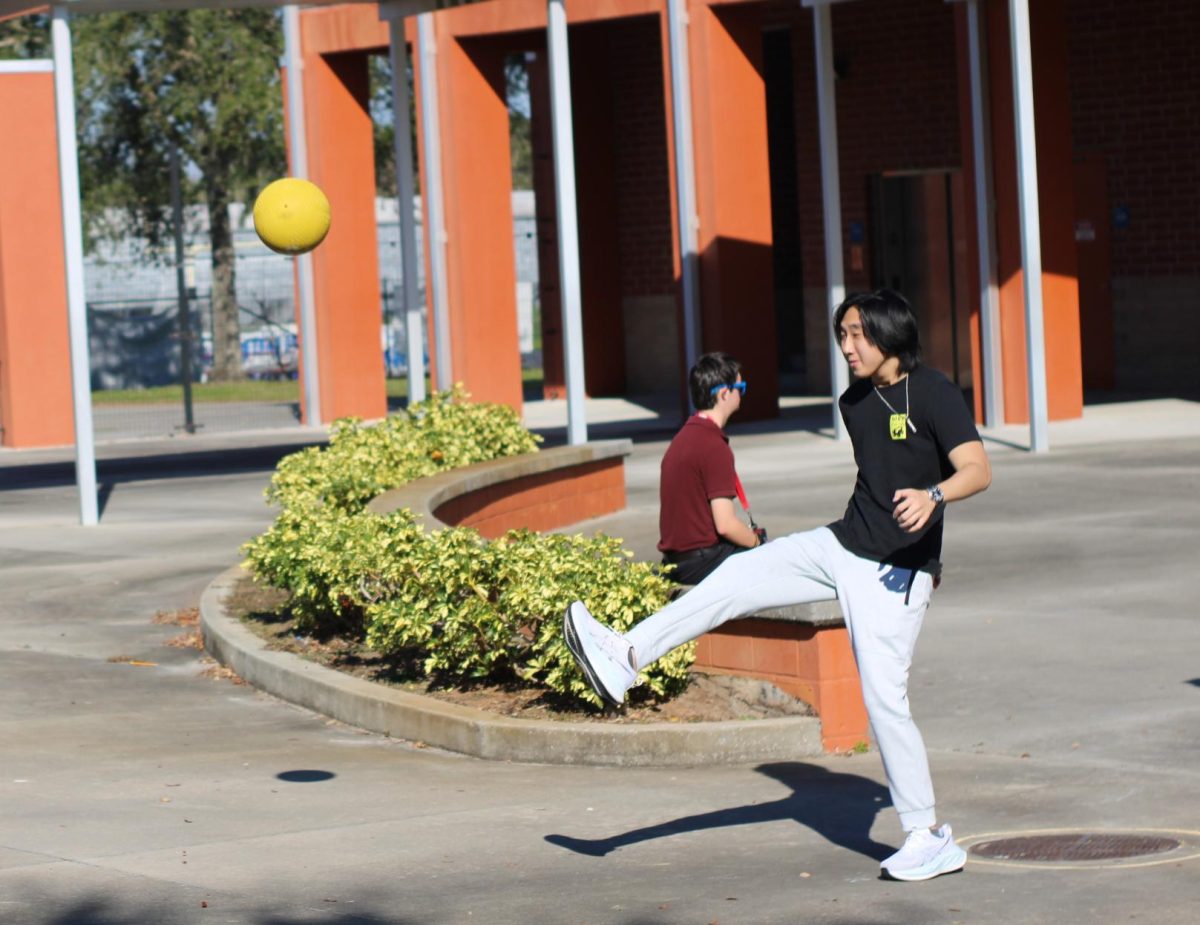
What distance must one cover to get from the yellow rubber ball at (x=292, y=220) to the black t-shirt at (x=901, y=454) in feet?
26.5

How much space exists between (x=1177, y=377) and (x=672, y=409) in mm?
6315

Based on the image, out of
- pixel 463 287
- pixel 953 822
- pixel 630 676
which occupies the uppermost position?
pixel 463 287

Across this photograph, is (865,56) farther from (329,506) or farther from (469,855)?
(469,855)

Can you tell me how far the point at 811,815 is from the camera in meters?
6.84

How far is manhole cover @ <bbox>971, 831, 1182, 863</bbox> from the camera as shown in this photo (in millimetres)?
6086

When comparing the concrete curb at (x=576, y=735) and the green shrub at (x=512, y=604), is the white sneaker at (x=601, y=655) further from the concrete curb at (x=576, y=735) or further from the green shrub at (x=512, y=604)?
the green shrub at (x=512, y=604)

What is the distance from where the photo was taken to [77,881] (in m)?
6.00

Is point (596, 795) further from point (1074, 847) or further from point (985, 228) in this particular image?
point (985, 228)

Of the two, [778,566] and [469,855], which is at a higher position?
[778,566]

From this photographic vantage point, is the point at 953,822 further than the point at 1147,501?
No

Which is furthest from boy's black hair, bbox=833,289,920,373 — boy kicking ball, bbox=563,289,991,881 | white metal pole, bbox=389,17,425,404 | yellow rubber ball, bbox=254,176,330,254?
white metal pole, bbox=389,17,425,404

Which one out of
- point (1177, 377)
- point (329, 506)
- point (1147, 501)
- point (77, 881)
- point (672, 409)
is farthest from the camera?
point (672, 409)

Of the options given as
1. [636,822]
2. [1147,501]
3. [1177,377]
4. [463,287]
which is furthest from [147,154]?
[636,822]

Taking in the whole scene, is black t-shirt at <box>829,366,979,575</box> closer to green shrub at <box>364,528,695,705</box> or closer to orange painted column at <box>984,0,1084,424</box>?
Result: green shrub at <box>364,528,695,705</box>
